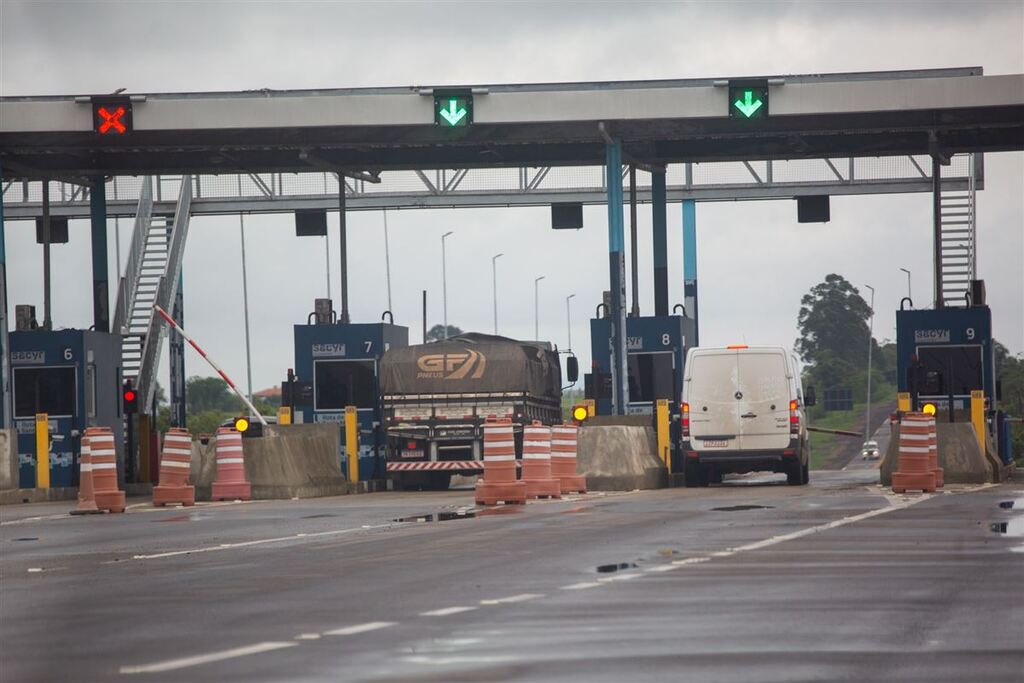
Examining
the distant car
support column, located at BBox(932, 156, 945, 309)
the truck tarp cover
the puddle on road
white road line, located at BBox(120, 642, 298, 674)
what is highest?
support column, located at BBox(932, 156, 945, 309)

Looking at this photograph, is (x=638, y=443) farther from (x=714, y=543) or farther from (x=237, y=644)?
(x=237, y=644)

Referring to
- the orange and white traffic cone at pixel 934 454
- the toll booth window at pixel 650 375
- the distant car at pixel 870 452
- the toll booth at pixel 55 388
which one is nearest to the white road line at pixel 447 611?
the orange and white traffic cone at pixel 934 454

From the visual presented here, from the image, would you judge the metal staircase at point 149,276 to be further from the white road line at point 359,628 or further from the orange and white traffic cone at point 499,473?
the white road line at point 359,628

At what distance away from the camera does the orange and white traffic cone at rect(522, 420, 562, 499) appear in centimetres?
2492

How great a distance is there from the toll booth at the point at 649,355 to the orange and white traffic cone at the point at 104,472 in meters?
16.4

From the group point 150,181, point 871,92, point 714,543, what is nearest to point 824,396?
point 150,181

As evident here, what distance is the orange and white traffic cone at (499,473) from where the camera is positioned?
23469mm

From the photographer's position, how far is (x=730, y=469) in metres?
30.9

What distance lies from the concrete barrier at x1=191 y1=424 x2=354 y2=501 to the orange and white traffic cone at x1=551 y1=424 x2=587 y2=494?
4.20 metres

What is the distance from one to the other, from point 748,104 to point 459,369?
708cm

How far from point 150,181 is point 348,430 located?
67.4 feet

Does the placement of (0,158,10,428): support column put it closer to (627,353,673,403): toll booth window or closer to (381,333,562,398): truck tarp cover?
(381,333,562,398): truck tarp cover

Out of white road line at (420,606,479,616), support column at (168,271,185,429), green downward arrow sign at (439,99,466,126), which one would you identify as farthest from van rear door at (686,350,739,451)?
white road line at (420,606,479,616)

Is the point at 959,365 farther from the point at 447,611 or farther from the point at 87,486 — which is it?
the point at 447,611
